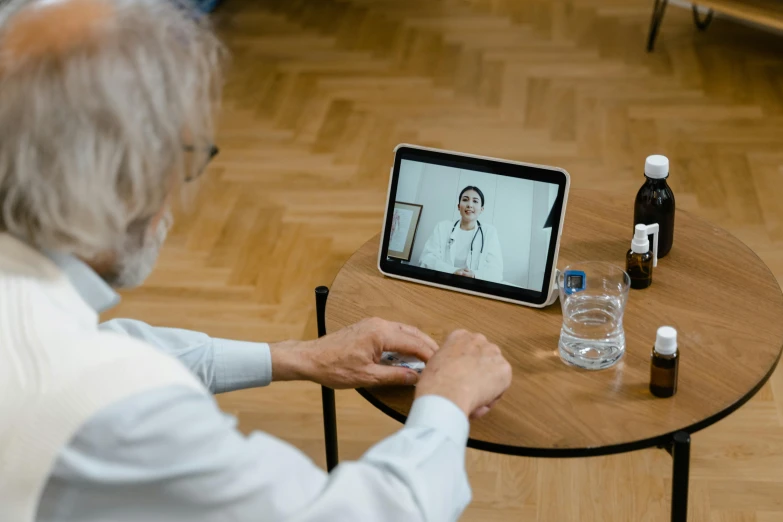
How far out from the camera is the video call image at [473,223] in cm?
171

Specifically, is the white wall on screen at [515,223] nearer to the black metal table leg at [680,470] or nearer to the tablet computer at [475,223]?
the tablet computer at [475,223]

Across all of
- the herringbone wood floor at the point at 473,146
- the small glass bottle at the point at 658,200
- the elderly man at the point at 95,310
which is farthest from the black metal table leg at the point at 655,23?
the elderly man at the point at 95,310

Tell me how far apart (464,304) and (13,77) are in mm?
933

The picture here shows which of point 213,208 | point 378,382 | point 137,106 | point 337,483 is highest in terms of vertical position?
point 137,106

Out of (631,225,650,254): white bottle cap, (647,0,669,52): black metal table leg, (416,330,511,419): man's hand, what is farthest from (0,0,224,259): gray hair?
(647,0,669,52): black metal table leg

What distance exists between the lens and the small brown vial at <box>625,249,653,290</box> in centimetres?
174

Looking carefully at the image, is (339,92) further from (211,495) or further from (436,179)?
(211,495)

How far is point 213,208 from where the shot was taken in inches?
135

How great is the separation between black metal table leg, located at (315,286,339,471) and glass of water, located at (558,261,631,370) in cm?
44

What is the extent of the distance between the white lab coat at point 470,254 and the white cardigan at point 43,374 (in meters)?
0.79

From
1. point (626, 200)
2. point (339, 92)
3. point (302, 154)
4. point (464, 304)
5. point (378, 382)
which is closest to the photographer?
point (378, 382)

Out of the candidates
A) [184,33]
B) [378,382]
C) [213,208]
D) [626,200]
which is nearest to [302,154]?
[213,208]

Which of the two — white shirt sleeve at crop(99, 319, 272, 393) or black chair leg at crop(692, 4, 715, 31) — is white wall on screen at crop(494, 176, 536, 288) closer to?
white shirt sleeve at crop(99, 319, 272, 393)

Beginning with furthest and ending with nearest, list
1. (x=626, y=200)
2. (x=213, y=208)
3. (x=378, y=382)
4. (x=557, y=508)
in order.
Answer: (x=213, y=208) < (x=557, y=508) < (x=626, y=200) < (x=378, y=382)
